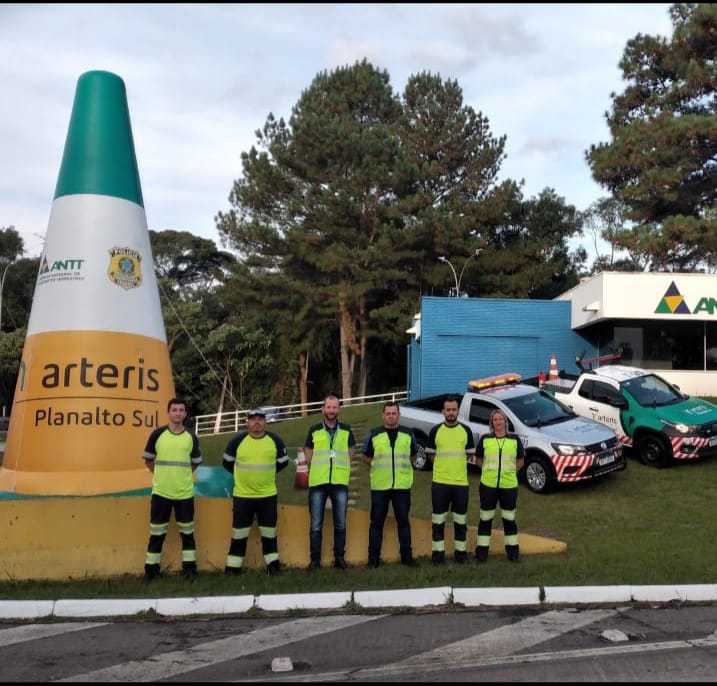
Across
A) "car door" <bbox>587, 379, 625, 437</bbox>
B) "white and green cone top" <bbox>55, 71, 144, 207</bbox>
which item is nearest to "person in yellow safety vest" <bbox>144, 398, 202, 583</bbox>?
"white and green cone top" <bbox>55, 71, 144, 207</bbox>

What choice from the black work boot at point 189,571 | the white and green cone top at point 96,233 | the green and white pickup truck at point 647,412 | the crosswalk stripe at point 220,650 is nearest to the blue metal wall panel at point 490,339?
the green and white pickup truck at point 647,412

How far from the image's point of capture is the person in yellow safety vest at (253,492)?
23.9ft

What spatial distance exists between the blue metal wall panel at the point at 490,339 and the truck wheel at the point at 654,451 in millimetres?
12428

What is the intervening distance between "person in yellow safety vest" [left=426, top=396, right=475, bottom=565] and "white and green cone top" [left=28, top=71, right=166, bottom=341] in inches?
178

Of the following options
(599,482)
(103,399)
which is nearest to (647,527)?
(599,482)

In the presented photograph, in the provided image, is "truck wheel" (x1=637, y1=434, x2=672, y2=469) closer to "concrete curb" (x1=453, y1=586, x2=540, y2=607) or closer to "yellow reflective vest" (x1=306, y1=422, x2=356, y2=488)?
"concrete curb" (x1=453, y1=586, x2=540, y2=607)

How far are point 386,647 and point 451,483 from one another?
2.72 metres

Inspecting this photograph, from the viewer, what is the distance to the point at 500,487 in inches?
312

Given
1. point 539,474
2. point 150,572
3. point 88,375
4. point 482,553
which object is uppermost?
point 88,375

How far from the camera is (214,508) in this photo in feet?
25.3

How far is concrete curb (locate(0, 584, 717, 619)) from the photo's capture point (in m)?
6.34

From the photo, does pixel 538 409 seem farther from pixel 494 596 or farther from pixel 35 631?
pixel 35 631

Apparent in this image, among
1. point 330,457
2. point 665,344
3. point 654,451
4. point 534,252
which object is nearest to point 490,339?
point 665,344

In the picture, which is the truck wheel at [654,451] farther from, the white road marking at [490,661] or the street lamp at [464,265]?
the street lamp at [464,265]
